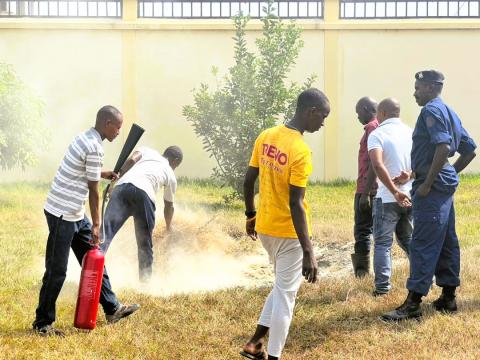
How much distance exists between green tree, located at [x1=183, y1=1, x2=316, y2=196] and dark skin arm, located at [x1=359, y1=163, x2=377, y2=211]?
6.35 m

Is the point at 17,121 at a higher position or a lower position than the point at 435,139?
lower

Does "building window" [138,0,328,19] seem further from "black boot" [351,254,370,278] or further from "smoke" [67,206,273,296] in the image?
"black boot" [351,254,370,278]

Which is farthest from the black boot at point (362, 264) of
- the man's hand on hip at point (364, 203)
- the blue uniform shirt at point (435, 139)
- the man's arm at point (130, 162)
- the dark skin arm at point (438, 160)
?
the man's arm at point (130, 162)

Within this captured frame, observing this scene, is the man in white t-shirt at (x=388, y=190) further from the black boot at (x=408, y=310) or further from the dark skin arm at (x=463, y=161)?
the black boot at (x=408, y=310)

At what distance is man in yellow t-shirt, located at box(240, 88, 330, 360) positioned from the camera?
16.2ft

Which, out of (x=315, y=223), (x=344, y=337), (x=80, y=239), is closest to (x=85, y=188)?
(x=80, y=239)

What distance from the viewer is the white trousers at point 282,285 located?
5082mm

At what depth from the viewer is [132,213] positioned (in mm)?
7816

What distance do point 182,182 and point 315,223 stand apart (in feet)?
18.1

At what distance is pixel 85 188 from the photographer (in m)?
5.97

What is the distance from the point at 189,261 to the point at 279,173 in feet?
15.3

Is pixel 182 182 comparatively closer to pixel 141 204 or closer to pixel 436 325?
pixel 141 204

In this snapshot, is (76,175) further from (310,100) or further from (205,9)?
(205,9)

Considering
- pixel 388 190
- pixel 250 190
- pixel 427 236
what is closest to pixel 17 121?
pixel 388 190
